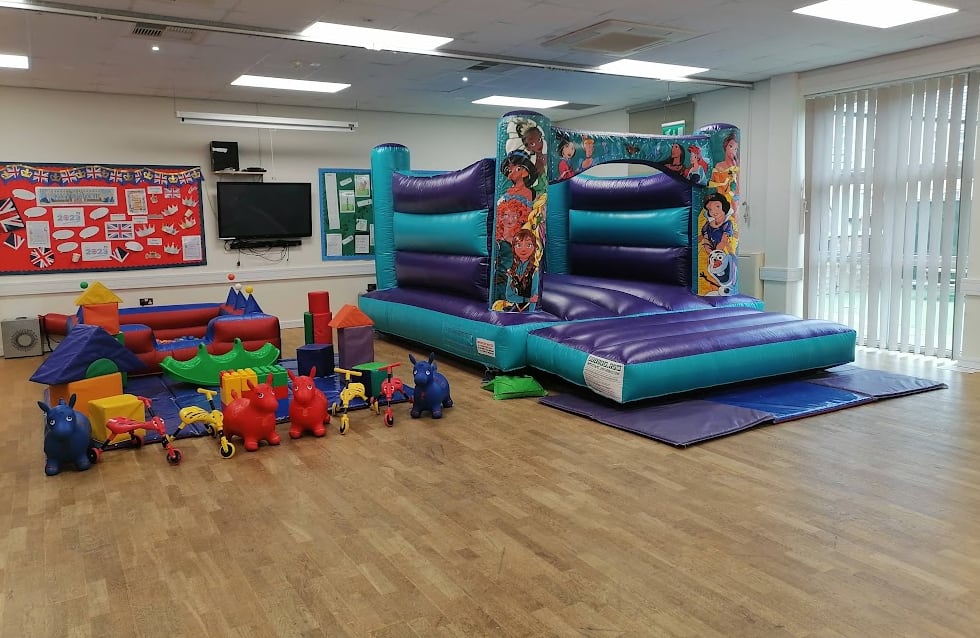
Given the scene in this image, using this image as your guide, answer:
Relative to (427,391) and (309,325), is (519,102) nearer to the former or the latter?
(309,325)

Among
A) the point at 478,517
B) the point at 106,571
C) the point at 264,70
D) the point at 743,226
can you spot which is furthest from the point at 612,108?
the point at 106,571

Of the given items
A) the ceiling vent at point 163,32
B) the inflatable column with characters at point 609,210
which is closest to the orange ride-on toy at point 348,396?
the inflatable column with characters at point 609,210

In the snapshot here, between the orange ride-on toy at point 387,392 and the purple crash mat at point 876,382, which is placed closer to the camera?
the orange ride-on toy at point 387,392

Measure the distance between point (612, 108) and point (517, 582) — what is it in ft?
25.4

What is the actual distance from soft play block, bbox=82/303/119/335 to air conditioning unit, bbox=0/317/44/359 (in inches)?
78.7

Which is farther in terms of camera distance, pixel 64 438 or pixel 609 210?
pixel 609 210

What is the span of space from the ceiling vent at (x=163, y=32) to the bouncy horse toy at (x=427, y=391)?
112 inches

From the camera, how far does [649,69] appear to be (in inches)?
277

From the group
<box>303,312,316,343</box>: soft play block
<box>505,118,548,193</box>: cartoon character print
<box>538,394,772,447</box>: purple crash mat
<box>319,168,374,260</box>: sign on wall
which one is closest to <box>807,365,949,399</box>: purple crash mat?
<box>538,394,772,447</box>: purple crash mat

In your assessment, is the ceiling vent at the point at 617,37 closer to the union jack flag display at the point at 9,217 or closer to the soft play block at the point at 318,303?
the soft play block at the point at 318,303

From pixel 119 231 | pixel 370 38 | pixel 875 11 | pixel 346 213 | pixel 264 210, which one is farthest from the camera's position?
pixel 346 213

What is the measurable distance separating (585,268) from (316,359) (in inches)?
118

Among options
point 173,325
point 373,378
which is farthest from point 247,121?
point 373,378

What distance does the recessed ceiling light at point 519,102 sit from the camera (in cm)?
842
